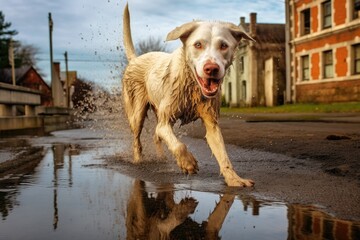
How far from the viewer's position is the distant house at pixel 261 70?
1683 inches

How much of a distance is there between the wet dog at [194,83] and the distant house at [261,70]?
3719 centimetres

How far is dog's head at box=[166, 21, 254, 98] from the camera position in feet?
14.6

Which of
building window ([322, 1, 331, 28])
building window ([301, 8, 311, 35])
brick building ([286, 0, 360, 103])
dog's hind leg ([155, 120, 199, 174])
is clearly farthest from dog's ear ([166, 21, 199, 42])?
building window ([301, 8, 311, 35])

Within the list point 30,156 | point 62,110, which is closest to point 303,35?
point 62,110

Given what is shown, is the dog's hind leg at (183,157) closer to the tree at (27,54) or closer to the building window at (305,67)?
the building window at (305,67)

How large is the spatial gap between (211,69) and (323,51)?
29997 millimetres

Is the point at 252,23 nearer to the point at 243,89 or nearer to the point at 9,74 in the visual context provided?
the point at 243,89

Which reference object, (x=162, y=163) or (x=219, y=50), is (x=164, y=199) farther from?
(x=162, y=163)

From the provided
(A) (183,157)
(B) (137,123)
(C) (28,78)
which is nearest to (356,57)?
(B) (137,123)

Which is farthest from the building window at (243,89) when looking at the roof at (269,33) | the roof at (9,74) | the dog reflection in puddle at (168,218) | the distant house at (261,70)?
the dog reflection in puddle at (168,218)

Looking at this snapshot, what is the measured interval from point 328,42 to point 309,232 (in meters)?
31.1

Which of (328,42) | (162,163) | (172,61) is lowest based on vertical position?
(162,163)

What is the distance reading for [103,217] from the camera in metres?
3.16

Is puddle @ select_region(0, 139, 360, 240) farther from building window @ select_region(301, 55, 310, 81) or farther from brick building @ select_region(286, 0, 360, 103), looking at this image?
building window @ select_region(301, 55, 310, 81)
